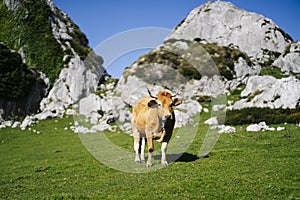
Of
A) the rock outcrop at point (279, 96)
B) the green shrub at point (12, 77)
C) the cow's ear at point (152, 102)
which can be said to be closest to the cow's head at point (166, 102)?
the cow's ear at point (152, 102)

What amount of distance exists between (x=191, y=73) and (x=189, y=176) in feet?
157

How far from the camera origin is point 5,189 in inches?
551

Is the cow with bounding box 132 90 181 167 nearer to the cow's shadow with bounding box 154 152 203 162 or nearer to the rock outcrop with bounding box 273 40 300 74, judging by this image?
the cow's shadow with bounding box 154 152 203 162

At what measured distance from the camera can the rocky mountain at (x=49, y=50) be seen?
207ft

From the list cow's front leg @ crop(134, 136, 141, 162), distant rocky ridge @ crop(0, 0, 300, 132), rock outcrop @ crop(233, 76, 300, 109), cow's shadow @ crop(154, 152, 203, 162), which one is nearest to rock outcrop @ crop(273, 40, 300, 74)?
distant rocky ridge @ crop(0, 0, 300, 132)

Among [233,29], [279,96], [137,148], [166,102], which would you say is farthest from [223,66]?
[166,102]

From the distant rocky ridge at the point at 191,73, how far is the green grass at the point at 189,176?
14827mm

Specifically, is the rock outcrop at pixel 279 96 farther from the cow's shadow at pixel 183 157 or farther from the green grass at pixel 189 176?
the cow's shadow at pixel 183 157

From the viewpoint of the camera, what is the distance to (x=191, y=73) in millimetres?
59594

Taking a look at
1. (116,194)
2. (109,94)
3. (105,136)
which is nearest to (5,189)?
(116,194)

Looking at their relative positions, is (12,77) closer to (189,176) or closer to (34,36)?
(34,36)

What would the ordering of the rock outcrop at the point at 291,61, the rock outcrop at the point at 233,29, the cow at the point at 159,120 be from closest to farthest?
the cow at the point at 159,120 < the rock outcrop at the point at 291,61 < the rock outcrop at the point at 233,29

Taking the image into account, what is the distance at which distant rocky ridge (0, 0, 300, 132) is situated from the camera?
1631 inches

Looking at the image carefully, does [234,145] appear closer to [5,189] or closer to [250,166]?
[250,166]
